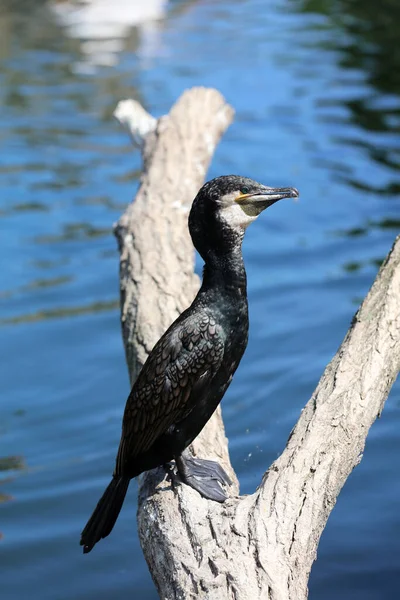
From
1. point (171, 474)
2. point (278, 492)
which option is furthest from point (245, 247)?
point (278, 492)

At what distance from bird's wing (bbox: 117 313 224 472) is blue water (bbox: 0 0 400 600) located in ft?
4.31

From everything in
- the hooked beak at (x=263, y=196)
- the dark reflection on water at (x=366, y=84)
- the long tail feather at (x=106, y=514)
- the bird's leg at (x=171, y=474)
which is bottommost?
the long tail feather at (x=106, y=514)

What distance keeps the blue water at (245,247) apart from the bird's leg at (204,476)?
44.2 inches

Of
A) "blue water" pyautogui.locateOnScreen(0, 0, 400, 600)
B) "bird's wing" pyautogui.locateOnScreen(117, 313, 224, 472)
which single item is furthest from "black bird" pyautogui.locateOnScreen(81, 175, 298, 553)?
"blue water" pyautogui.locateOnScreen(0, 0, 400, 600)

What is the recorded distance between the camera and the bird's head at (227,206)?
3072 millimetres

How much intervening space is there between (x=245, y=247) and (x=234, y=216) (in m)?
4.53

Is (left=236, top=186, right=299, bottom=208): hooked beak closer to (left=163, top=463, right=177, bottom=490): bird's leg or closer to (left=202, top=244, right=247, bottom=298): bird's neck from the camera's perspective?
(left=202, top=244, right=247, bottom=298): bird's neck

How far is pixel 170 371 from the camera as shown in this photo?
314 cm

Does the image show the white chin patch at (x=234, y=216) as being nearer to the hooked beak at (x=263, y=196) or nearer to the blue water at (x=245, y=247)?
the hooked beak at (x=263, y=196)

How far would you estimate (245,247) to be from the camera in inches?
301

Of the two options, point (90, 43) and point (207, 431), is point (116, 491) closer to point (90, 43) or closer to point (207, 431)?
point (207, 431)

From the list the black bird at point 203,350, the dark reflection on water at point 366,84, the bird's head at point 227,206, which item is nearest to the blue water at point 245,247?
the dark reflection on water at point 366,84

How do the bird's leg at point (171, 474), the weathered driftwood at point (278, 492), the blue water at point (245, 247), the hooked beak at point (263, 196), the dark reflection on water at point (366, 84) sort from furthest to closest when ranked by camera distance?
the dark reflection on water at point (366, 84) < the blue water at point (245, 247) < the bird's leg at point (171, 474) < the hooked beak at point (263, 196) < the weathered driftwood at point (278, 492)

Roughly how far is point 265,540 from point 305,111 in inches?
334
